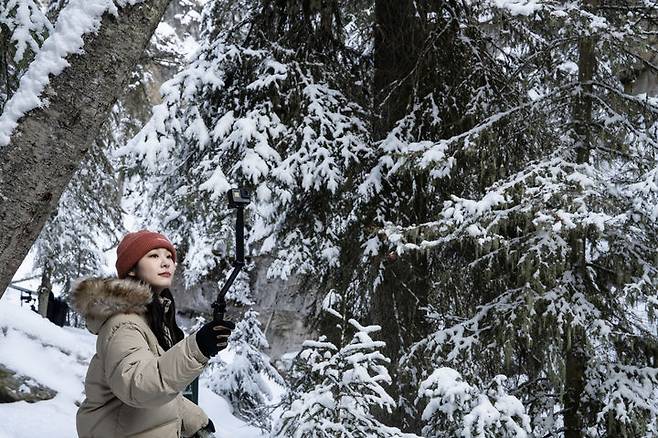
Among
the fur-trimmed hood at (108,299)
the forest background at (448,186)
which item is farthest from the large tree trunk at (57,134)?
the forest background at (448,186)

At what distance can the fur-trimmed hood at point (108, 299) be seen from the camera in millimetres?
2287

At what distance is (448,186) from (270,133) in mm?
1606

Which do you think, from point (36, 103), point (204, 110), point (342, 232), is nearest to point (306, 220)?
point (342, 232)

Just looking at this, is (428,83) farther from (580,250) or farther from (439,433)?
(439,433)

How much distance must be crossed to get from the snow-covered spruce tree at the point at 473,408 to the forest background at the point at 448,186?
15 millimetres

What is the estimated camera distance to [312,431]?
12.0ft

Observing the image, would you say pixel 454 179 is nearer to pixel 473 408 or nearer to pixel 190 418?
pixel 473 408

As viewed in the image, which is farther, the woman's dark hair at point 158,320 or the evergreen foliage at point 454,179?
the evergreen foliage at point 454,179

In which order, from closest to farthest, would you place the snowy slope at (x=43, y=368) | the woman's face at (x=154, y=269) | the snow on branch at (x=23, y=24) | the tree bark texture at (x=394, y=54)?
the woman's face at (x=154, y=269), the snow on branch at (x=23, y=24), the snowy slope at (x=43, y=368), the tree bark texture at (x=394, y=54)

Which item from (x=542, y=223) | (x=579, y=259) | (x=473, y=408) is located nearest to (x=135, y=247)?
(x=473, y=408)

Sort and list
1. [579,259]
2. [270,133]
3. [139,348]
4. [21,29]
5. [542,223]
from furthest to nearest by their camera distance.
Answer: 1. [270,133]
2. [579,259]
3. [542,223]
4. [21,29]
5. [139,348]

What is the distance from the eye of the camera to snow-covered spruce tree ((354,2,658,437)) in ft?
15.3

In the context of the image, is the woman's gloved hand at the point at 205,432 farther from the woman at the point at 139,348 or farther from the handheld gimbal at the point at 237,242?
the handheld gimbal at the point at 237,242

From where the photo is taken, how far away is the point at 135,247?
2512mm
